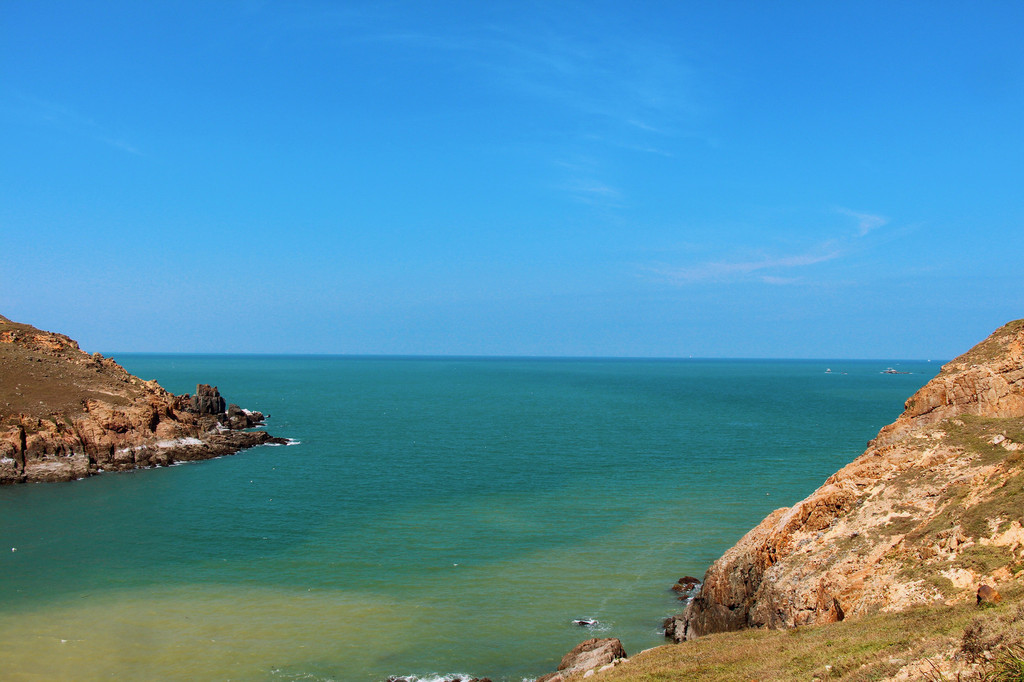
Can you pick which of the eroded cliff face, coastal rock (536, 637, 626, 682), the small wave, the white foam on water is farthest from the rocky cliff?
the eroded cliff face

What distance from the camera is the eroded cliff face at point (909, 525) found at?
61.8 ft

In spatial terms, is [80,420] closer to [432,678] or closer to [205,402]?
[205,402]

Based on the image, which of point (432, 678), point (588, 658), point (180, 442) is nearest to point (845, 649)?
point (588, 658)

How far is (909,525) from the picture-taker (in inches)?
869

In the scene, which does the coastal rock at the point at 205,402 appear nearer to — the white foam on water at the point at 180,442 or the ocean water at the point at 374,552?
the white foam on water at the point at 180,442

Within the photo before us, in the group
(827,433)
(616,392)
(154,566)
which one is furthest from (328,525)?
(616,392)

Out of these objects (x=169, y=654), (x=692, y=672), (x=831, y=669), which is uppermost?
(x=831, y=669)

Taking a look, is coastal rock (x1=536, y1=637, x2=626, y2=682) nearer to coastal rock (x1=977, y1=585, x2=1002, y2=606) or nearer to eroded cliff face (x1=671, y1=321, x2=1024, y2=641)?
eroded cliff face (x1=671, y1=321, x2=1024, y2=641)

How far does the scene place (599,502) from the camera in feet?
170

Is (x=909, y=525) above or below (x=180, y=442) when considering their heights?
above

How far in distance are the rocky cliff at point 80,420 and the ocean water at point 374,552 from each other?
3.79m

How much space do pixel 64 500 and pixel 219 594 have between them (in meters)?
29.9

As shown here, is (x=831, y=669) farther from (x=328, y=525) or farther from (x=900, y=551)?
(x=328, y=525)

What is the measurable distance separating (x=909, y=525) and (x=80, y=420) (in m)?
73.4
